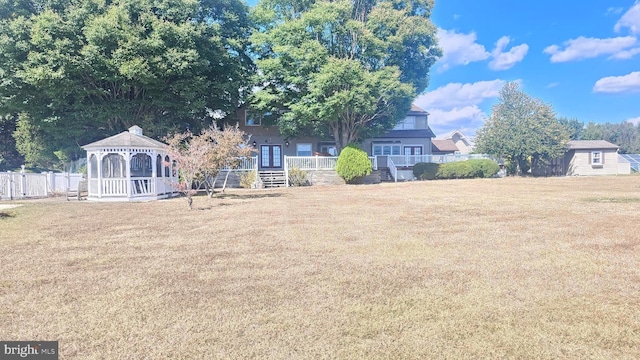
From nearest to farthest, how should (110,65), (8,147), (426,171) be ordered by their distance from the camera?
(110,65), (426,171), (8,147)

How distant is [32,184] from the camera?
57.5ft

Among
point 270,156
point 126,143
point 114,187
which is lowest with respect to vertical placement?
point 114,187

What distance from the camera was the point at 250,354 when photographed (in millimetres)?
2883

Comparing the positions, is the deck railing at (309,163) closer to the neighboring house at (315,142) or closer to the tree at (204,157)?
the neighboring house at (315,142)

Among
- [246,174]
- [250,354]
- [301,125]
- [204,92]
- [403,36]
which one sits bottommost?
[250,354]

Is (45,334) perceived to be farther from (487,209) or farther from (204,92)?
(204,92)

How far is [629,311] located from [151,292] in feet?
16.4

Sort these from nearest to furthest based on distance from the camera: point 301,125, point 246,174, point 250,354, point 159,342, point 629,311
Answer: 1. point 250,354
2. point 159,342
3. point 629,311
4. point 246,174
5. point 301,125

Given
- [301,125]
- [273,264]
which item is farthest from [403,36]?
[273,264]

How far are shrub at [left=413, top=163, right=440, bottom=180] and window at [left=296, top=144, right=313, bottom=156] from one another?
896cm

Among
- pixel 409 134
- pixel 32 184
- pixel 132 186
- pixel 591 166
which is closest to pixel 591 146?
pixel 591 166

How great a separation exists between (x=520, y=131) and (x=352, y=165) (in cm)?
1574

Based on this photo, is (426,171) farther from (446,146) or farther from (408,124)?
(446,146)

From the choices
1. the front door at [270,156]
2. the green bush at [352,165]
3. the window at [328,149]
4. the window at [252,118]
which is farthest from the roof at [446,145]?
the green bush at [352,165]
